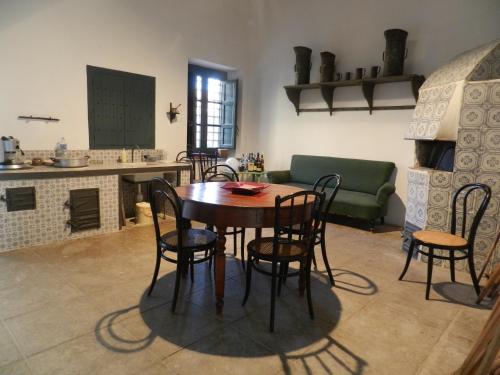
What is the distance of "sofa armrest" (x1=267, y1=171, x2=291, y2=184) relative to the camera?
5.26 metres

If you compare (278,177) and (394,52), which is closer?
(394,52)

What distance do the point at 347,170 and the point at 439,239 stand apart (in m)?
2.40

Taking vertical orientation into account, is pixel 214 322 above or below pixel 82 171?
below

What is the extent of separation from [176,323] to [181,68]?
398cm

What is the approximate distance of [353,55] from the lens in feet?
16.2

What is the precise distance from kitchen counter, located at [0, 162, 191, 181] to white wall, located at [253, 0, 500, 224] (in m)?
2.17

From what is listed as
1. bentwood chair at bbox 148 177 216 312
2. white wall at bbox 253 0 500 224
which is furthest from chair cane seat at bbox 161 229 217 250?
white wall at bbox 253 0 500 224

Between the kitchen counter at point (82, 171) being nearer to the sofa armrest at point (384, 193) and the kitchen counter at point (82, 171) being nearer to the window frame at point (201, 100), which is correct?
the window frame at point (201, 100)

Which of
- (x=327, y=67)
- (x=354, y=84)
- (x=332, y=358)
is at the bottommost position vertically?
(x=332, y=358)

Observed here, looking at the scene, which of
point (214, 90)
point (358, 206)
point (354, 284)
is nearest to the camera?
point (354, 284)

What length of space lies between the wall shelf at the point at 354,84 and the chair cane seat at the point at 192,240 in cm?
328

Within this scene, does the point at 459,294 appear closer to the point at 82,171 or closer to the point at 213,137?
the point at 82,171

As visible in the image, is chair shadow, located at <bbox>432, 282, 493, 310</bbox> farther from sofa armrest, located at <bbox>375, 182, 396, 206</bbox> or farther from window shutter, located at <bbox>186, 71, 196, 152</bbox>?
window shutter, located at <bbox>186, 71, 196, 152</bbox>

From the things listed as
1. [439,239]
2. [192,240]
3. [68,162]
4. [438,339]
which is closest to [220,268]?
[192,240]
